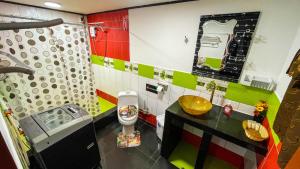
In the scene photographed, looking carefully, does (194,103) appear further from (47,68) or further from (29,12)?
(29,12)

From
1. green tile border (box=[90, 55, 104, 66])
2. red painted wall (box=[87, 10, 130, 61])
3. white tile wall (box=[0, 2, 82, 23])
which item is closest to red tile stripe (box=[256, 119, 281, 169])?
red painted wall (box=[87, 10, 130, 61])

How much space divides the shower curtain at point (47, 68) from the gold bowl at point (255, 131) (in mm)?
2379

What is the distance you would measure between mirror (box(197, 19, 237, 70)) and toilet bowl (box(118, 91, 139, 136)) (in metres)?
1.26

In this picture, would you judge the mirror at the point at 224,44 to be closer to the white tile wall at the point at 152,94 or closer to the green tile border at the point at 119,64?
the white tile wall at the point at 152,94

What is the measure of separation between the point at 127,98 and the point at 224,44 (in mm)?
1667

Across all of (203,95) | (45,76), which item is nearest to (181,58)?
(203,95)

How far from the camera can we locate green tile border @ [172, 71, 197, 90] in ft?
5.83

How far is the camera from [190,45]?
170 centimetres

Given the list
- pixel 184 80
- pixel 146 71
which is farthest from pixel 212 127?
pixel 146 71

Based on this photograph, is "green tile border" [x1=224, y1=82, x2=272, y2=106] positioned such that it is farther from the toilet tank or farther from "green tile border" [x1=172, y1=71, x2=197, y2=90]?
the toilet tank

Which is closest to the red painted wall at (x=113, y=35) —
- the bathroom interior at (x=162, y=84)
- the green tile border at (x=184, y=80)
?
the bathroom interior at (x=162, y=84)

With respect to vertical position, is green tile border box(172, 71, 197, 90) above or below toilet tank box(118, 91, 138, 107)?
above

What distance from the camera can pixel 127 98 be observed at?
2.35 m

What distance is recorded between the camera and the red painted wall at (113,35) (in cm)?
229
